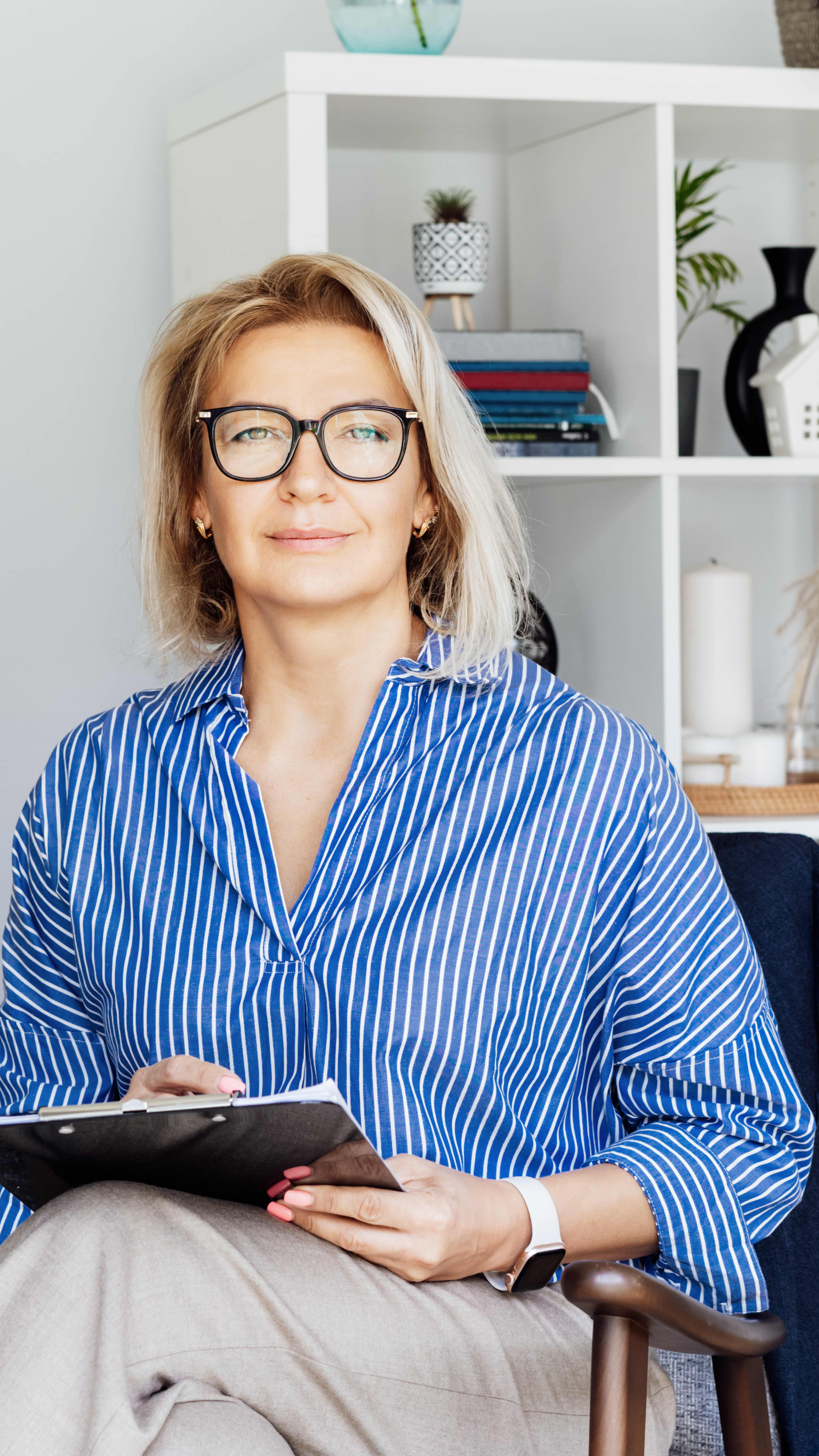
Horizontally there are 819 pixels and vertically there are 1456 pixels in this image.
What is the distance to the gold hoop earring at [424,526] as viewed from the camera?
1504mm

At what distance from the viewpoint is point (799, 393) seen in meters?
2.08

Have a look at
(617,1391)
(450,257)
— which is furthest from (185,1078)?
(450,257)

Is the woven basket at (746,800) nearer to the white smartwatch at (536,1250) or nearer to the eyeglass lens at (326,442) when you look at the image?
the eyeglass lens at (326,442)

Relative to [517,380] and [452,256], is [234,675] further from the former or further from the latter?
[452,256]

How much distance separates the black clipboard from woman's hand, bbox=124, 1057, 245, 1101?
0.25 ft

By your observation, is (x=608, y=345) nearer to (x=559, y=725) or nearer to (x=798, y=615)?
(x=798, y=615)

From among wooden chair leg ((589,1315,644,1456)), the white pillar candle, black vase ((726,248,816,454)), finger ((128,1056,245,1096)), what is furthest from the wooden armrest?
black vase ((726,248,816,454))

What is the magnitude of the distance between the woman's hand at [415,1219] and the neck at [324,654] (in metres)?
0.47

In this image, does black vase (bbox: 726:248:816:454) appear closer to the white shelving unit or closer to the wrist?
the white shelving unit

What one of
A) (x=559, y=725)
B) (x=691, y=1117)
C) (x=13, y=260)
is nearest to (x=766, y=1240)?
(x=691, y=1117)

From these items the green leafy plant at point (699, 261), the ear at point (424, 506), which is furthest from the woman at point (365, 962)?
the green leafy plant at point (699, 261)

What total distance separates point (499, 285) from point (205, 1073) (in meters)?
1.54

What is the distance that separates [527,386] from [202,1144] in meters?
1.27

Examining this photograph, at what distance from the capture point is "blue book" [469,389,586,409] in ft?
6.61
